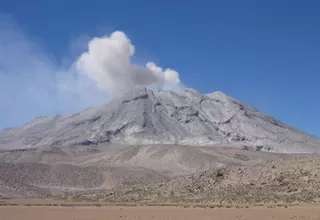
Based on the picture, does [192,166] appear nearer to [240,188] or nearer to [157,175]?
[157,175]

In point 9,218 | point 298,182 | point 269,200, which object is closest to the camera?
point 9,218

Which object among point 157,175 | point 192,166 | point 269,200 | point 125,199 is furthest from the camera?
point 192,166

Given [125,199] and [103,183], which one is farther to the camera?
[103,183]

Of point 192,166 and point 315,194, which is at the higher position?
point 192,166

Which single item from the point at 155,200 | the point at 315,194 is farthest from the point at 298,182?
the point at 155,200

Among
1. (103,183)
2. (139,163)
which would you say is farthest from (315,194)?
(139,163)

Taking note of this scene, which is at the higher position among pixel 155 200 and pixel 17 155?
pixel 17 155

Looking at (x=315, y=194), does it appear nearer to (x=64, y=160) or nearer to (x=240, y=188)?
(x=240, y=188)

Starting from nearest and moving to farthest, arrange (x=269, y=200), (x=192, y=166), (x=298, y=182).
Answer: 1. (x=269, y=200)
2. (x=298, y=182)
3. (x=192, y=166)

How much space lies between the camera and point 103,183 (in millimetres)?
127500

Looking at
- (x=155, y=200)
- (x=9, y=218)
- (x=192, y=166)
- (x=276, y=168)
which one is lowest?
(x=9, y=218)

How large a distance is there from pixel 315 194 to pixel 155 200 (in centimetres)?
1878

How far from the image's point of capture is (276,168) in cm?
6725

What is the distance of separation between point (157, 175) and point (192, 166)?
30903mm
